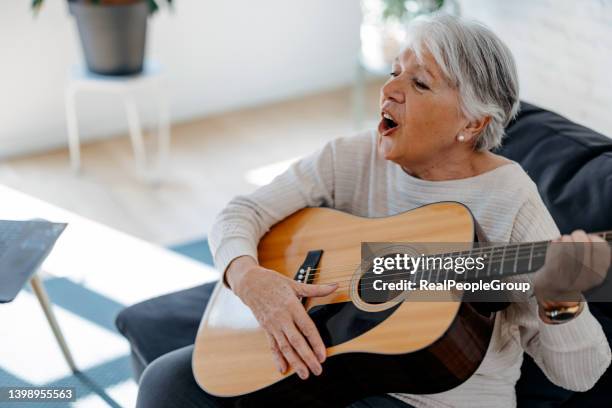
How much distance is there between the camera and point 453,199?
58.9 inches

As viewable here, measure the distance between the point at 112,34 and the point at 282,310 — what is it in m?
1.87

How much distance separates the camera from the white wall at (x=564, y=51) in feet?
7.20

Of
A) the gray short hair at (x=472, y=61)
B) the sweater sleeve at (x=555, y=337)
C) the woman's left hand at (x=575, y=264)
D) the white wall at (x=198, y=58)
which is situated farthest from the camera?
the white wall at (x=198, y=58)

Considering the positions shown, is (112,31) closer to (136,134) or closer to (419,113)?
(136,134)

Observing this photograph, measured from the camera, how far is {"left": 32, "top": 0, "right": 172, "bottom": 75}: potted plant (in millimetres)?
2906

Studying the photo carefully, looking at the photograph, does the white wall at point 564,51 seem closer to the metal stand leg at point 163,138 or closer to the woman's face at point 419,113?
the woman's face at point 419,113

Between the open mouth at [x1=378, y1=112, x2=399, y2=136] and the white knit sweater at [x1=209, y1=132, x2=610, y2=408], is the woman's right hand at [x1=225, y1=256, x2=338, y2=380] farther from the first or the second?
the open mouth at [x1=378, y1=112, x2=399, y2=136]

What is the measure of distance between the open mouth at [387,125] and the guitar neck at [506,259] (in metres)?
0.33

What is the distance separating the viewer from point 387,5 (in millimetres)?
3307

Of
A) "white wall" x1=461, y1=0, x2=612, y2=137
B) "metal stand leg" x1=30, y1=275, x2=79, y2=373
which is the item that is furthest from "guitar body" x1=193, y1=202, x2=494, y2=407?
"white wall" x1=461, y1=0, x2=612, y2=137

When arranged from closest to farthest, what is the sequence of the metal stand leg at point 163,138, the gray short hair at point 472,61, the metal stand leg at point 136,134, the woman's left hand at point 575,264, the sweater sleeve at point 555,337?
the woman's left hand at point 575,264
the sweater sleeve at point 555,337
the gray short hair at point 472,61
the metal stand leg at point 136,134
the metal stand leg at point 163,138

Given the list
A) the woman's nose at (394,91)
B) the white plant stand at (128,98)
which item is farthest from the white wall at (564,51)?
the white plant stand at (128,98)

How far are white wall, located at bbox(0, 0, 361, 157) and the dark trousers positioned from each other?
181 cm

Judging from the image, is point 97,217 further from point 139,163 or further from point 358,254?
point 358,254
